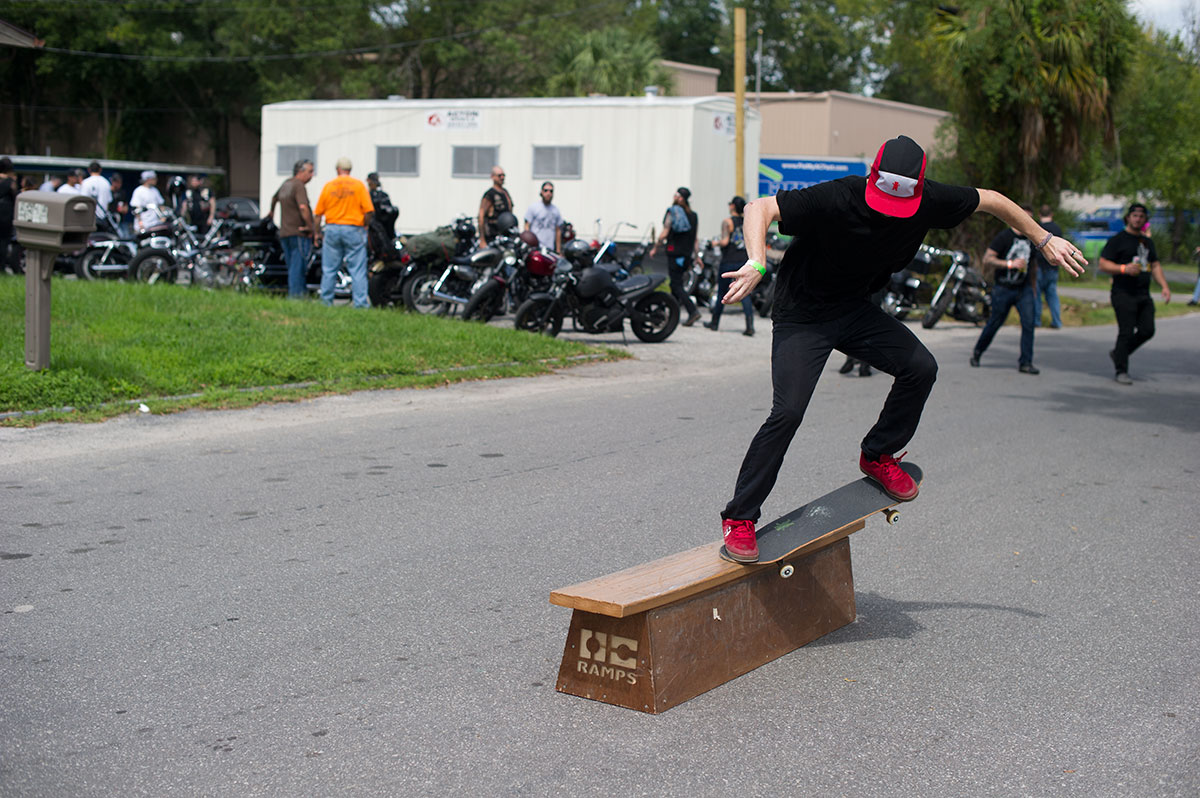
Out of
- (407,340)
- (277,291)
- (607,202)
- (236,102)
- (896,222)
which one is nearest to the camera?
(896,222)

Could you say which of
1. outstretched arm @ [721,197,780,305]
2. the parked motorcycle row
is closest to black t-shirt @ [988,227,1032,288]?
the parked motorcycle row

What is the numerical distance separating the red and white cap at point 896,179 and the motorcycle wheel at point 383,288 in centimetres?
1201

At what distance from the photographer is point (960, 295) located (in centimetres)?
2009

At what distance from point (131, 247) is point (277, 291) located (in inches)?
103

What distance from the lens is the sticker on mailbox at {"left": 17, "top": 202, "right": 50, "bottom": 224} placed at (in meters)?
9.12

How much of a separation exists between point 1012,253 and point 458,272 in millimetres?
6791

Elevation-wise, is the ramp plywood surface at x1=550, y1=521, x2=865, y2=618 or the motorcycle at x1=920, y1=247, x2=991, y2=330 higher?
the motorcycle at x1=920, y1=247, x2=991, y2=330

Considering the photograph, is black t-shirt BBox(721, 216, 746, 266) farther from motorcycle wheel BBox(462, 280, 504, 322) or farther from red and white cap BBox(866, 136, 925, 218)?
red and white cap BBox(866, 136, 925, 218)

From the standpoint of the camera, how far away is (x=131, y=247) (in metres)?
17.4

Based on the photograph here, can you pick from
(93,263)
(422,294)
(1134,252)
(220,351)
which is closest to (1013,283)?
(1134,252)

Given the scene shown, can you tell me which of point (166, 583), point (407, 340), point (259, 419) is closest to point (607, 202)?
point (407, 340)

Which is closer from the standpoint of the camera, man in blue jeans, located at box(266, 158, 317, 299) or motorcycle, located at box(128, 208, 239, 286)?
man in blue jeans, located at box(266, 158, 317, 299)

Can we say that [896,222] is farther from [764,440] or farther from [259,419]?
[259,419]

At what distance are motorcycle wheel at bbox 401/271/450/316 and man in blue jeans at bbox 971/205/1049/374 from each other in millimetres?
6900
